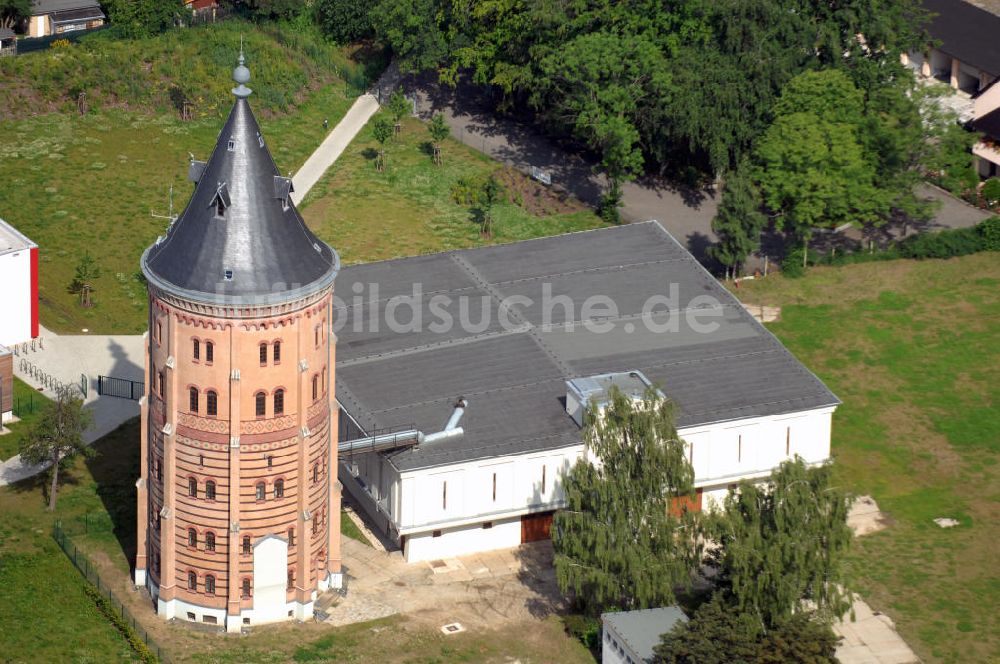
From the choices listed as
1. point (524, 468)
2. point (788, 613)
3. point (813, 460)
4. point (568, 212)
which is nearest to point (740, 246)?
point (568, 212)

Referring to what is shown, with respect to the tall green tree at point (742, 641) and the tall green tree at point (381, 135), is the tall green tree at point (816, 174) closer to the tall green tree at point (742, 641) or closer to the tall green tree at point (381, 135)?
the tall green tree at point (381, 135)

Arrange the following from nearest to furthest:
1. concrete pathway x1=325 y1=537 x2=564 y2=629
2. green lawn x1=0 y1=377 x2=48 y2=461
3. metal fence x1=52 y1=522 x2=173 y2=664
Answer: metal fence x1=52 y1=522 x2=173 y2=664 → concrete pathway x1=325 y1=537 x2=564 y2=629 → green lawn x1=0 y1=377 x2=48 y2=461

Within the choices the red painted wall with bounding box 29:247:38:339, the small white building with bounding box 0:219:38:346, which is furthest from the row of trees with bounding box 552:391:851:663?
the small white building with bounding box 0:219:38:346

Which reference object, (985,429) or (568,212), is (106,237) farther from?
(985,429)

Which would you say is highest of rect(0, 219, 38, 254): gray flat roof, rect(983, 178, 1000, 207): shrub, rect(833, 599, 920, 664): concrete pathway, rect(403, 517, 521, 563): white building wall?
rect(0, 219, 38, 254): gray flat roof

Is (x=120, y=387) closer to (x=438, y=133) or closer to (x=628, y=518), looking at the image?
(x=628, y=518)

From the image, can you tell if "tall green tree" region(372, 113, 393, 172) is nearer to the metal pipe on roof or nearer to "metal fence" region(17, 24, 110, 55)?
"metal fence" region(17, 24, 110, 55)

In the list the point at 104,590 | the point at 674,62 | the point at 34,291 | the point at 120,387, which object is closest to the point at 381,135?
the point at 674,62
